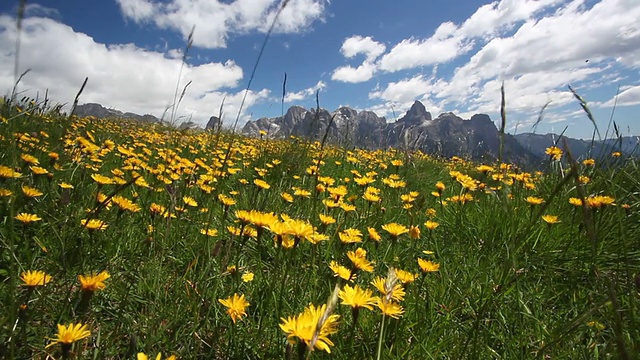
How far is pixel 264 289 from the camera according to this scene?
1728 mm

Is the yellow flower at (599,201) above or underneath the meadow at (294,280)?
above

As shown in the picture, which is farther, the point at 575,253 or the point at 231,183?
the point at 231,183

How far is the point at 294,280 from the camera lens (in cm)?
170

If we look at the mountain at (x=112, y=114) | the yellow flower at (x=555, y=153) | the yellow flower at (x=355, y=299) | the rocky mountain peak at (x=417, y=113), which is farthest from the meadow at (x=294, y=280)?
the rocky mountain peak at (x=417, y=113)

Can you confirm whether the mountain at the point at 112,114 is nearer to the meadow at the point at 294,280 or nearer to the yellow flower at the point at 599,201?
the meadow at the point at 294,280

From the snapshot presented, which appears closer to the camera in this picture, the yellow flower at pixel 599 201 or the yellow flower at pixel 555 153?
the yellow flower at pixel 599 201

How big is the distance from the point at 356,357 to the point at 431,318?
47 centimetres

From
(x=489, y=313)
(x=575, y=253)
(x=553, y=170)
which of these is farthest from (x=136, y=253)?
(x=553, y=170)

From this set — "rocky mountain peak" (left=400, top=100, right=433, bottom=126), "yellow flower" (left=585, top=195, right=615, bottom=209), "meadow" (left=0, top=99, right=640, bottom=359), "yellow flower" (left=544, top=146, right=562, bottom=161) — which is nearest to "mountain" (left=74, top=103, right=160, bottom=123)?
"meadow" (left=0, top=99, right=640, bottom=359)

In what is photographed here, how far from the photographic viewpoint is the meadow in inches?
45.3

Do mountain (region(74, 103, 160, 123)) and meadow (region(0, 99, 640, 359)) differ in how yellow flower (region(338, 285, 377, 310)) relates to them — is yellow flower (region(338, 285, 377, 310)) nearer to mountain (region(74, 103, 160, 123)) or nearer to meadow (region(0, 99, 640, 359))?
meadow (region(0, 99, 640, 359))

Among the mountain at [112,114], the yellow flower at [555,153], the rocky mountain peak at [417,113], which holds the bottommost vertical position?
the yellow flower at [555,153]

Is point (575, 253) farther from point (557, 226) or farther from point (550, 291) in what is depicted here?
point (550, 291)

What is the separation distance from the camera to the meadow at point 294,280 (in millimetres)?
1151
